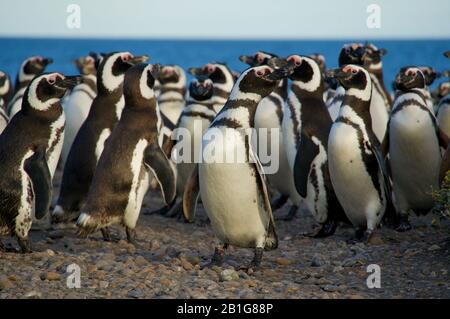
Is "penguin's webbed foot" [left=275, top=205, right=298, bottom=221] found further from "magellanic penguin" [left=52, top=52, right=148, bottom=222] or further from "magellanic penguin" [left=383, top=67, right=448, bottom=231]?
"magellanic penguin" [left=52, top=52, right=148, bottom=222]

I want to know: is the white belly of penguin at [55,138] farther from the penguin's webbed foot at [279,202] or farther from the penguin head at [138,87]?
the penguin's webbed foot at [279,202]

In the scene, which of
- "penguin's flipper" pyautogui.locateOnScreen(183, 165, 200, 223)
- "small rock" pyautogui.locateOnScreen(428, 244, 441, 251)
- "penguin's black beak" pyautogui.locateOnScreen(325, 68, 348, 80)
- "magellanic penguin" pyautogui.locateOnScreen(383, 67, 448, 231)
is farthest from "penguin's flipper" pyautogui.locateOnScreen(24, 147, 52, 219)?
"magellanic penguin" pyautogui.locateOnScreen(383, 67, 448, 231)

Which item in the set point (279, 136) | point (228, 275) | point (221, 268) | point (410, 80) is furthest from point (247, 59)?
point (228, 275)

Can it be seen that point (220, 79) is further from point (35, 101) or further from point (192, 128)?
point (35, 101)

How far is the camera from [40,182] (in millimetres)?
6043

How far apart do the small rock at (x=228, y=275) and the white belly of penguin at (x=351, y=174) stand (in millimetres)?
1728

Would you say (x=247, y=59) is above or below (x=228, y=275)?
above

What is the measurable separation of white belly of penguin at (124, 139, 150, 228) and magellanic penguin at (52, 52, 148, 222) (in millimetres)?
847

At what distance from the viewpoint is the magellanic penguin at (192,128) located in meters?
8.31

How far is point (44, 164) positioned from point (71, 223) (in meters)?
1.51

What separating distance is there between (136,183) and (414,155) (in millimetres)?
2566

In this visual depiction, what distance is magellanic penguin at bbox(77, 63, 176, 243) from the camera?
21.3 ft
